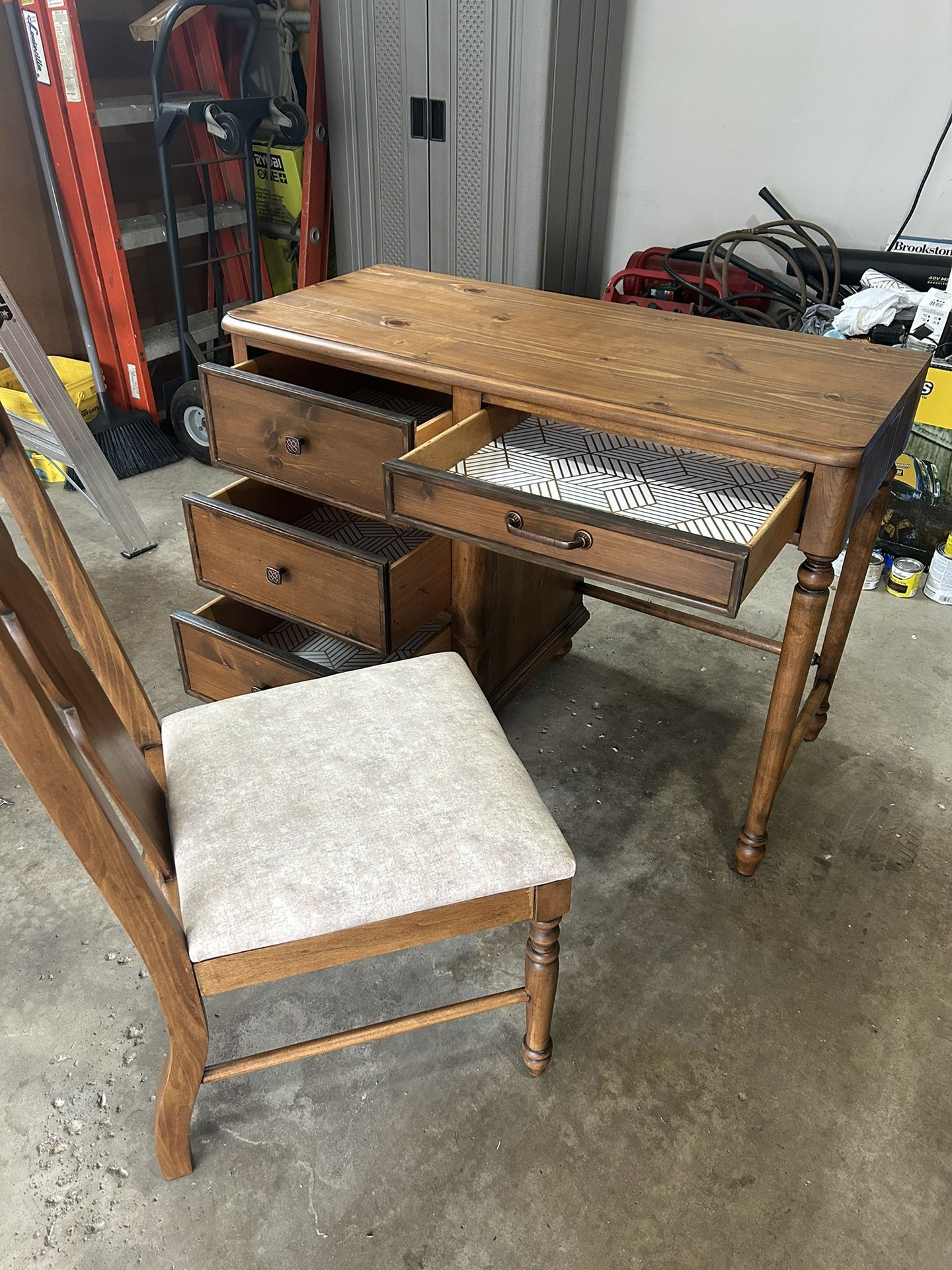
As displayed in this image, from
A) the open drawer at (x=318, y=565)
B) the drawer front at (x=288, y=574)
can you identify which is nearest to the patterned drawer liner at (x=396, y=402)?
the open drawer at (x=318, y=565)

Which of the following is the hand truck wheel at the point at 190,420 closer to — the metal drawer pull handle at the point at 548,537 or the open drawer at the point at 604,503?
the open drawer at the point at 604,503

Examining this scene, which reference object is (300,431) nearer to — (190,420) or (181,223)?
(190,420)

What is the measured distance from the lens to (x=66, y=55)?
245 cm

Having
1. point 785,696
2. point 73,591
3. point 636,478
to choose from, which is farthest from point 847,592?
point 73,591

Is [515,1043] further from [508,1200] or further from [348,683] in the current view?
[348,683]

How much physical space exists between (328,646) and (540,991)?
0.88 meters

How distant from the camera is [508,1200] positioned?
1172 millimetres

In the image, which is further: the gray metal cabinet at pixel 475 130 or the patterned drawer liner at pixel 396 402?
the gray metal cabinet at pixel 475 130

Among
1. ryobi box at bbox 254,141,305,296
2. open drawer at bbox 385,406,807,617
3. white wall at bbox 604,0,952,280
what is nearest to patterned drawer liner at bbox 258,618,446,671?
open drawer at bbox 385,406,807,617

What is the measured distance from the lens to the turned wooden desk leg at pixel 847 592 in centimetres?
162

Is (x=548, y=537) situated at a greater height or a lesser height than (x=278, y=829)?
greater

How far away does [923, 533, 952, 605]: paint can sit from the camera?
7.86 feet

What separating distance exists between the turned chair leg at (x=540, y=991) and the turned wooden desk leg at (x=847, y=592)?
88 centimetres

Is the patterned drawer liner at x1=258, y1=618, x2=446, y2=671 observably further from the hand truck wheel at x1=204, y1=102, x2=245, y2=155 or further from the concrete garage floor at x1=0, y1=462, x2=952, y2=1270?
the hand truck wheel at x1=204, y1=102, x2=245, y2=155
